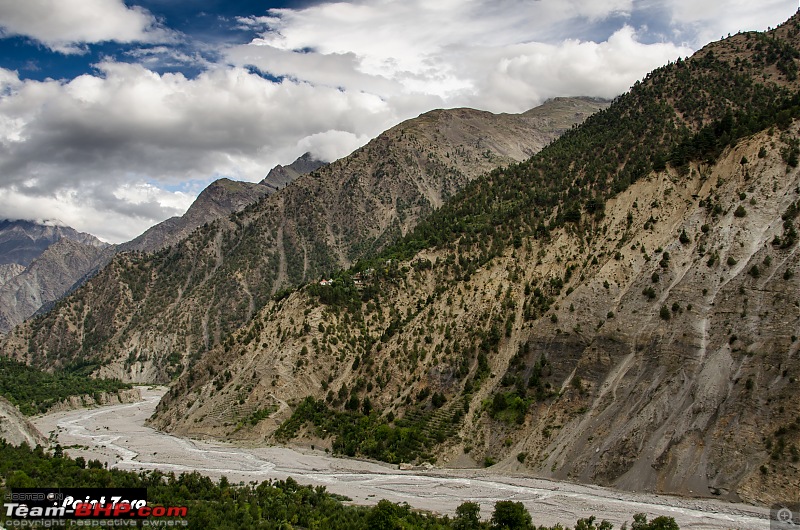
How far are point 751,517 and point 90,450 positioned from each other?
81037 mm

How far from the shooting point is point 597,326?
66625 mm

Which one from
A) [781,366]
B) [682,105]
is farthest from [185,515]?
[682,105]

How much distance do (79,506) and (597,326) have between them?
53026 millimetres

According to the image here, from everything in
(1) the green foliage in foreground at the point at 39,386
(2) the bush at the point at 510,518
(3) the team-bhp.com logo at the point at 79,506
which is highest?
(2) the bush at the point at 510,518

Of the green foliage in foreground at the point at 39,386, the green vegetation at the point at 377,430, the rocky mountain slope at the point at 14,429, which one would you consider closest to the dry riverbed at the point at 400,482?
the green vegetation at the point at 377,430

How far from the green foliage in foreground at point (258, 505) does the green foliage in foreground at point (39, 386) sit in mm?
82365

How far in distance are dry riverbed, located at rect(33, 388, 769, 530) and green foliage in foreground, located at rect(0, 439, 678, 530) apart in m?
3.73

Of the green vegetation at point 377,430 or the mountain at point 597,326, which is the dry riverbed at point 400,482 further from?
the mountain at point 597,326

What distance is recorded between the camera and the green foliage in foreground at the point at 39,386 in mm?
134000

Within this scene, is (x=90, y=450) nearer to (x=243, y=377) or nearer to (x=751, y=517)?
(x=243, y=377)

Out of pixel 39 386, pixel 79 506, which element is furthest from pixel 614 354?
pixel 39 386

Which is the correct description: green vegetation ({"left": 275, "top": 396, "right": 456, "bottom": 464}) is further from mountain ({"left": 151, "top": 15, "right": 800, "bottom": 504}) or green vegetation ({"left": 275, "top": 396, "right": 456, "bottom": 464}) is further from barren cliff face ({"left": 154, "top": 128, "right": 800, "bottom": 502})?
barren cliff face ({"left": 154, "top": 128, "right": 800, "bottom": 502})

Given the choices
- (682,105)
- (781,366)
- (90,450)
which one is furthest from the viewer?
(682,105)

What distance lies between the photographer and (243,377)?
97.1m
